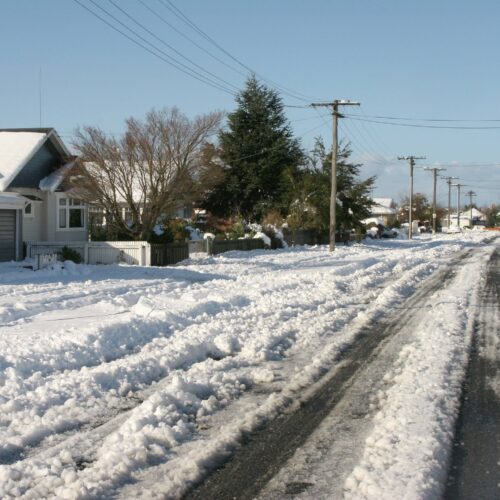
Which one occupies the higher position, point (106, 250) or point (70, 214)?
point (70, 214)

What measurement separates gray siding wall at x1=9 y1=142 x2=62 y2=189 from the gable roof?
28 centimetres

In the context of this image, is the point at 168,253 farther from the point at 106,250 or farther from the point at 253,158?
the point at 253,158

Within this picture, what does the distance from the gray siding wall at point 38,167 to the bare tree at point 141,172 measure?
5.76ft

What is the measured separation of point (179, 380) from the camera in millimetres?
8195

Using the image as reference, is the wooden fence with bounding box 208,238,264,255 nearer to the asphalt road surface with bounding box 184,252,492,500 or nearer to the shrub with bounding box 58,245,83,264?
the shrub with bounding box 58,245,83,264

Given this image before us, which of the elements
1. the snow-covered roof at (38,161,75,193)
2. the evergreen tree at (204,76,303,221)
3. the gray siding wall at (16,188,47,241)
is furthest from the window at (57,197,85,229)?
the evergreen tree at (204,76,303,221)

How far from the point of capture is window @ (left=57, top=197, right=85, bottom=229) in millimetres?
30875

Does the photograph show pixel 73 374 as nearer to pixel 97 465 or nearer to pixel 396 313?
pixel 97 465

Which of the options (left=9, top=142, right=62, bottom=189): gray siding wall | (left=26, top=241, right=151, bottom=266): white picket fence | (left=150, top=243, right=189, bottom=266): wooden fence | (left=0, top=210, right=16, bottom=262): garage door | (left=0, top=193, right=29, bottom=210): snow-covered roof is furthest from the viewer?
(left=9, top=142, right=62, bottom=189): gray siding wall

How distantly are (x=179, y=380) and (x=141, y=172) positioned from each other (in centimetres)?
2255

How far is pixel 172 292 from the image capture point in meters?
18.3

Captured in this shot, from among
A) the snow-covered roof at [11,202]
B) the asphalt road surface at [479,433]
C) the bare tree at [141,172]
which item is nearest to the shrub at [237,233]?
the bare tree at [141,172]

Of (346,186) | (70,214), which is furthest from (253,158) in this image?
(70,214)

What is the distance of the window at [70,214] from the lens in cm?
3088
